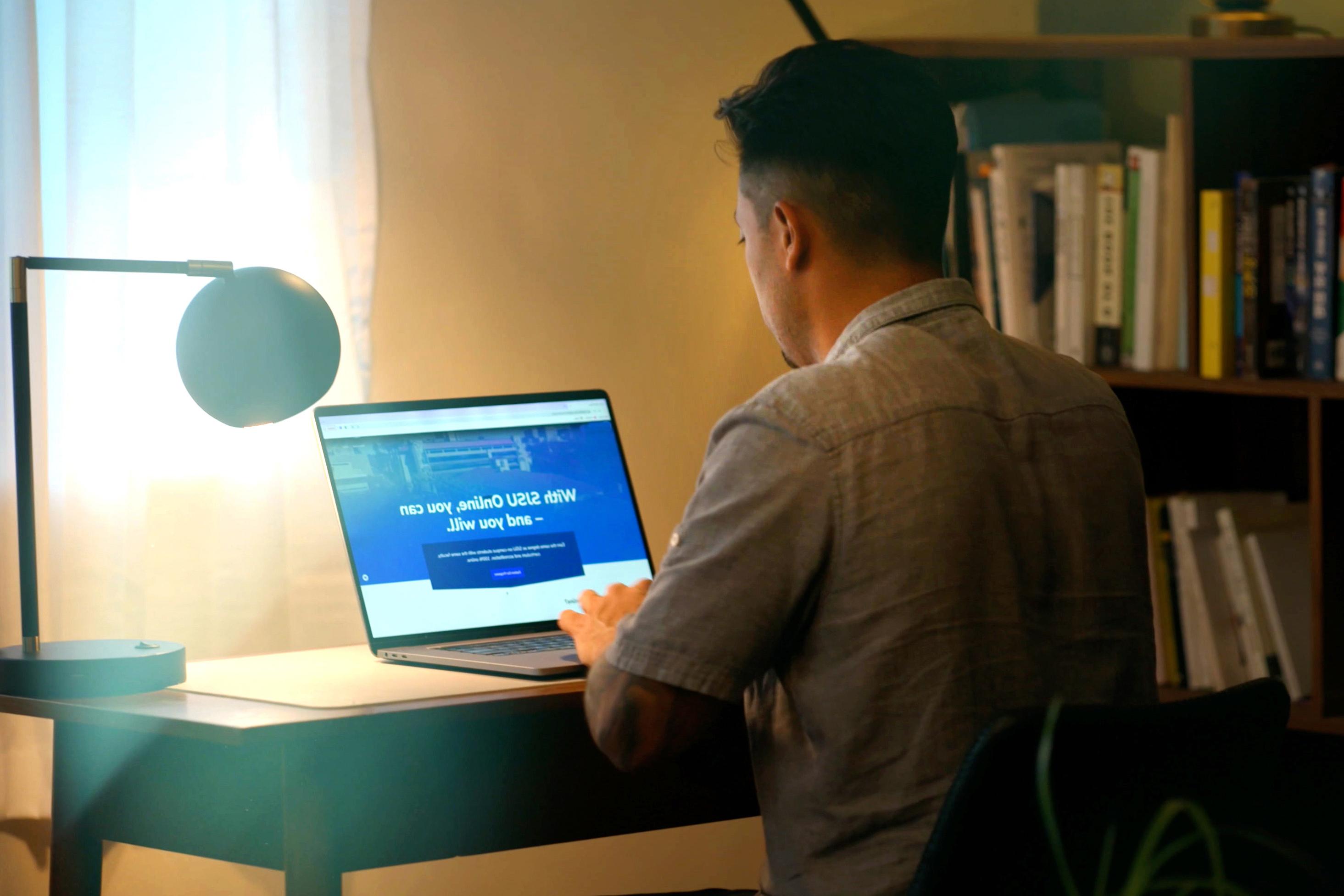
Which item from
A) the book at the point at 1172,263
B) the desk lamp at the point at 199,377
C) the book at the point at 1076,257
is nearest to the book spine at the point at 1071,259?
the book at the point at 1076,257

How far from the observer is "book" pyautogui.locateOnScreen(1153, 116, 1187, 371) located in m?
2.07

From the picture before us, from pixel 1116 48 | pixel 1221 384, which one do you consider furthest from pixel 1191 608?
pixel 1116 48

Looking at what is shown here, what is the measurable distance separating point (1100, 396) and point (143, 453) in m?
1.32

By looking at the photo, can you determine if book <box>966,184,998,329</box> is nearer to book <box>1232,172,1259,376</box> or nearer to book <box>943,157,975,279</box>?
book <box>943,157,975,279</box>

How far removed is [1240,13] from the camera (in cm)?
209

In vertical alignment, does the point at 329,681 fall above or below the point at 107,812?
above

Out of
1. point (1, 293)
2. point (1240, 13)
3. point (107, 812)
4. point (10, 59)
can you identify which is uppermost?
point (1240, 13)

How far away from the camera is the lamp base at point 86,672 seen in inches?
55.7

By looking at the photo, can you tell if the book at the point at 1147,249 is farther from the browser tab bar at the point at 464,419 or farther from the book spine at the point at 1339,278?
the browser tab bar at the point at 464,419

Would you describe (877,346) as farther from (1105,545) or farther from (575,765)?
(575,765)

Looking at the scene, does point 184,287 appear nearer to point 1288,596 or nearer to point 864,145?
point 864,145

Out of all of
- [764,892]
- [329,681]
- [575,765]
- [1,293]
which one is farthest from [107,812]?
[764,892]

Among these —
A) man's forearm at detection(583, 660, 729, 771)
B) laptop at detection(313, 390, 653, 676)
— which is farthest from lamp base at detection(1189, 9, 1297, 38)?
man's forearm at detection(583, 660, 729, 771)

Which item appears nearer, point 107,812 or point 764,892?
point 764,892
